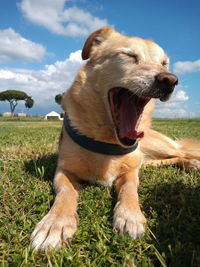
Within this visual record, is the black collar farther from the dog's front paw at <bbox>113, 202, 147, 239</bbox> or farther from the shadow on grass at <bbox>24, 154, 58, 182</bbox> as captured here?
the dog's front paw at <bbox>113, 202, 147, 239</bbox>

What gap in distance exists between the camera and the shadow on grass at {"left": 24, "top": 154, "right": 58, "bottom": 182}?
10.2ft

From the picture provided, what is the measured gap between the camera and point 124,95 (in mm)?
3143

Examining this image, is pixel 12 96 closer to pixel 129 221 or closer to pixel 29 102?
pixel 29 102

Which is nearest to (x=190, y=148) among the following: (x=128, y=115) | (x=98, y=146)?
(x=128, y=115)

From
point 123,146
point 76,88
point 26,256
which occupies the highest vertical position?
point 76,88

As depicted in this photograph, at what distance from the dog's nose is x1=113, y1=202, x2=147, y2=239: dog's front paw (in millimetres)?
1342

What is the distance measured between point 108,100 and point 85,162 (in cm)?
82

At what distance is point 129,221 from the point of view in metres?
1.95

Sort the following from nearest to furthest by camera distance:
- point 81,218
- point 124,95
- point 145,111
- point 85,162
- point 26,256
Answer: point 26,256
point 81,218
point 85,162
point 124,95
point 145,111

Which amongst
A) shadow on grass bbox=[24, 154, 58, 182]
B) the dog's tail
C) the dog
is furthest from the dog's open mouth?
the dog's tail

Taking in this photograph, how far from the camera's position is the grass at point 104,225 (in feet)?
5.10

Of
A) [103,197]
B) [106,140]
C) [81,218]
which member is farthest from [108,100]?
[81,218]

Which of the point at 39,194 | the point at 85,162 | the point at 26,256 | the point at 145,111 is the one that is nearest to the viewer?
the point at 26,256

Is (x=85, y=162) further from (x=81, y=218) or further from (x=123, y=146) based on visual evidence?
(x=81, y=218)
